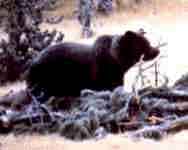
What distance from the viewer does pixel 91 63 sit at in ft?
12.4

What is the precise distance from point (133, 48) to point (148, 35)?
2.66m

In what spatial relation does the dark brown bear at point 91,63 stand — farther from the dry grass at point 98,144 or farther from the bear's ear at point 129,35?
the dry grass at point 98,144

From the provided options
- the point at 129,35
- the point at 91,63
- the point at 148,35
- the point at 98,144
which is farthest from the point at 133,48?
the point at 148,35

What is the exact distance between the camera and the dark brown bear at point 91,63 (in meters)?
3.74

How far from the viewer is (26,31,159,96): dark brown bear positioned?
147 inches

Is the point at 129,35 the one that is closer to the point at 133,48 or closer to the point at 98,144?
the point at 133,48

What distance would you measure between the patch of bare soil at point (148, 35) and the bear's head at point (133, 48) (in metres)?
0.71

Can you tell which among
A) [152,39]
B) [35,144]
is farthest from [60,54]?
[152,39]

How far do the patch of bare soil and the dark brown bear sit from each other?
0.70 meters

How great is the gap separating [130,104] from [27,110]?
0.75 meters

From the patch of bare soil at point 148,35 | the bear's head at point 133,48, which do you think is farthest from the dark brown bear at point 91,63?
the patch of bare soil at point 148,35

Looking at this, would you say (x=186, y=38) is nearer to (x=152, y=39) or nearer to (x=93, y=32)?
(x=152, y=39)

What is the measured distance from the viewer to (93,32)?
6742 mm

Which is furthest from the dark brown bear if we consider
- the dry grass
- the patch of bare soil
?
the dry grass
